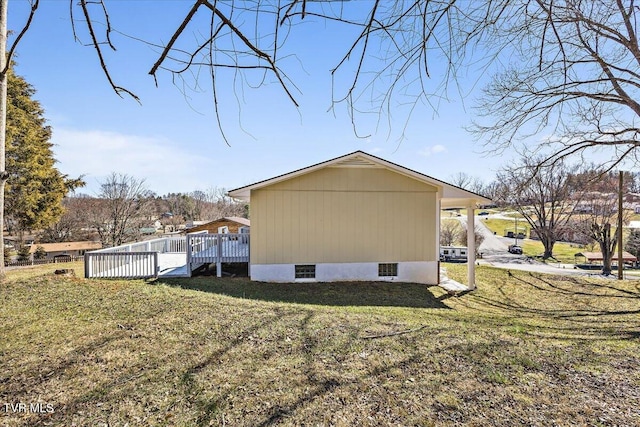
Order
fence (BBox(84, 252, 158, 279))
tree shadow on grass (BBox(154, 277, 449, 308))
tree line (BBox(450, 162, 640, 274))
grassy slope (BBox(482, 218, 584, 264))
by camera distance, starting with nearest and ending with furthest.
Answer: tree shadow on grass (BBox(154, 277, 449, 308)) → fence (BBox(84, 252, 158, 279)) → tree line (BBox(450, 162, 640, 274)) → grassy slope (BBox(482, 218, 584, 264))

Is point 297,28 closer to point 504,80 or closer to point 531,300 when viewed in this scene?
point 504,80

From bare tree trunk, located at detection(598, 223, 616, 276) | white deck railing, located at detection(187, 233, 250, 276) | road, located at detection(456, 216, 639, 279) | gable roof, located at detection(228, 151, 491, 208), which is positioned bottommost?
road, located at detection(456, 216, 639, 279)

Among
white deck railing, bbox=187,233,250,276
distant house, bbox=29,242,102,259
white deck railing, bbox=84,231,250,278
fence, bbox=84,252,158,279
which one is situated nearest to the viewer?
fence, bbox=84,252,158,279

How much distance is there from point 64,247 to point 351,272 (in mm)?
27937

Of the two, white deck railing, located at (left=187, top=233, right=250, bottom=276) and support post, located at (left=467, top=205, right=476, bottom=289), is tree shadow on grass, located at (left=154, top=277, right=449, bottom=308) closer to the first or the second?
white deck railing, located at (left=187, top=233, right=250, bottom=276)

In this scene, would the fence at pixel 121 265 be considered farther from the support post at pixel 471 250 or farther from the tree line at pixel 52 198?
the support post at pixel 471 250

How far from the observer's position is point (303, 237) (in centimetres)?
1028

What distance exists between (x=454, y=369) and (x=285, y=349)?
2070mm

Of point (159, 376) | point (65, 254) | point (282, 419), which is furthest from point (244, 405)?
point (65, 254)

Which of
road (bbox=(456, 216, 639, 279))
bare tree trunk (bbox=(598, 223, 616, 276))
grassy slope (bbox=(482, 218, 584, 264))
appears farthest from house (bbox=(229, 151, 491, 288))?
grassy slope (bbox=(482, 218, 584, 264))

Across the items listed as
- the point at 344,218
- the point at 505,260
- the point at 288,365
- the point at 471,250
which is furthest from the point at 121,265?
the point at 505,260

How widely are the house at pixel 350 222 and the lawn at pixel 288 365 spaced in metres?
4.27

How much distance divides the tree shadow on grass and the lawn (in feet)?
6.51

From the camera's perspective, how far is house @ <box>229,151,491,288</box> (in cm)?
1016
